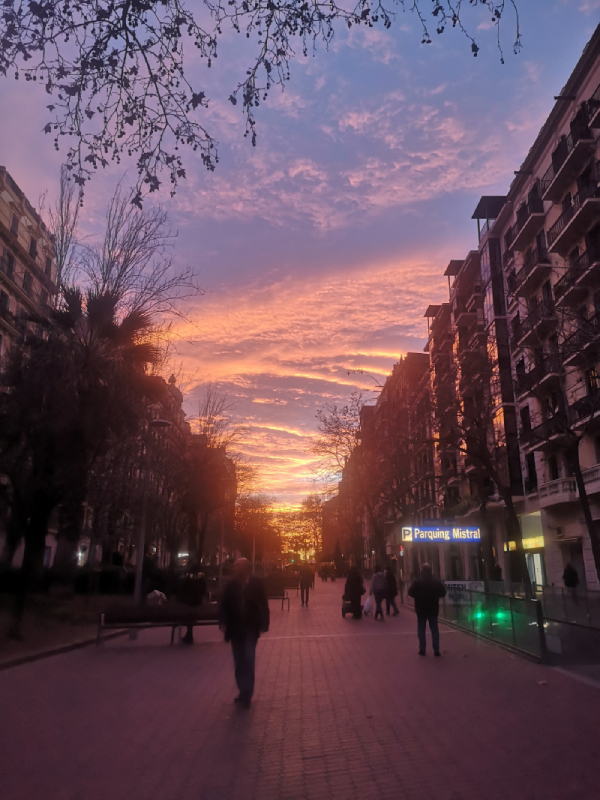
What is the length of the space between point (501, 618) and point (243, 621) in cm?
701

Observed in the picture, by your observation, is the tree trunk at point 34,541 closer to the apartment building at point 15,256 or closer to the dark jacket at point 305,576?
the dark jacket at point 305,576

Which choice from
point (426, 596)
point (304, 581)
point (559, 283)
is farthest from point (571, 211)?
point (426, 596)

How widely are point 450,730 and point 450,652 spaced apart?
6.50 m

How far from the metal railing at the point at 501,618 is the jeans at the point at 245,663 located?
5.32 meters

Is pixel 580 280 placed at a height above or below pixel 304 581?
above

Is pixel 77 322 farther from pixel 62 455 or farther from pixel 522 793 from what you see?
pixel 522 793

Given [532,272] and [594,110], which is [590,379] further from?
[532,272]

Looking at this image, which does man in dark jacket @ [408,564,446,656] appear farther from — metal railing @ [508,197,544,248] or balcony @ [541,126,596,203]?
metal railing @ [508,197,544,248]

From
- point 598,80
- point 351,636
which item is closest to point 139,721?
point 351,636

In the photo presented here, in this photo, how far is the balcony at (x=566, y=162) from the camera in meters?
28.8

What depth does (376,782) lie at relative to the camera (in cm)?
505

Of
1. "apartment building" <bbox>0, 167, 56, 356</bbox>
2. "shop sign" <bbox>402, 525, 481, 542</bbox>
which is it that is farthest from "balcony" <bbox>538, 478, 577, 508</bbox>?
"apartment building" <bbox>0, 167, 56, 356</bbox>

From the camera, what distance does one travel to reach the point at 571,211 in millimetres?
30453

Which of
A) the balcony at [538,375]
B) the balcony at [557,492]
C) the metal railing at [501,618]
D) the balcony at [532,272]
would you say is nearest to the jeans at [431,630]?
the metal railing at [501,618]
